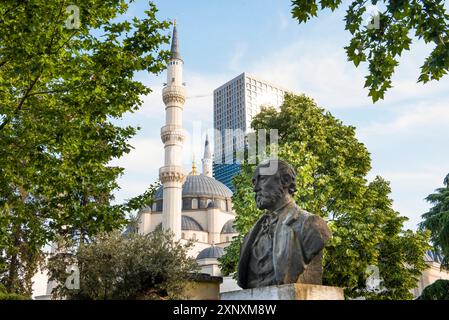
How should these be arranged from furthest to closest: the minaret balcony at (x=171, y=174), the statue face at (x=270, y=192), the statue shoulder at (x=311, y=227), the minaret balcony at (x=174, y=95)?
the minaret balcony at (x=171, y=174), the minaret balcony at (x=174, y=95), the statue face at (x=270, y=192), the statue shoulder at (x=311, y=227)

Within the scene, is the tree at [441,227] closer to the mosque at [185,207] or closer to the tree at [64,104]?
the tree at [64,104]

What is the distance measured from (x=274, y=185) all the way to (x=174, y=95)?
4633cm

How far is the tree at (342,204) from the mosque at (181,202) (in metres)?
23.2

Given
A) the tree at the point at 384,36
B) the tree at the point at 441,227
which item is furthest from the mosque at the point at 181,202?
the tree at the point at 384,36

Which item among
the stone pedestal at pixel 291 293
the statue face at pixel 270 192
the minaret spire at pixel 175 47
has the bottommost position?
the stone pedestal at pixel 291 293

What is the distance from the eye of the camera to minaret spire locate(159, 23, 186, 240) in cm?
5159

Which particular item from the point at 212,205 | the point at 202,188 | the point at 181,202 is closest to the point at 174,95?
the point at 181,202

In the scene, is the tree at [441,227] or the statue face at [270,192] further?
the tree at [441,227]

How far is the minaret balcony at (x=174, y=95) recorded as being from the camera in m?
52.0

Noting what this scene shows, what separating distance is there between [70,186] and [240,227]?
Result: 992 centimetres

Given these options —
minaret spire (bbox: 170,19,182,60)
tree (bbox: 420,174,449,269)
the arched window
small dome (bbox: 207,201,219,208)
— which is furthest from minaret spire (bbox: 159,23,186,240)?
tree (bbox: 420,174,449,269)

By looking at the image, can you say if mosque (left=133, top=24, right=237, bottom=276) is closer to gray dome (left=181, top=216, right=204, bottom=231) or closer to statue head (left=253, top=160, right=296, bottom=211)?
gray dome (left=181, top=216, right=204, bottom=231)

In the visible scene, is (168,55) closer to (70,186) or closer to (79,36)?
(79,36)

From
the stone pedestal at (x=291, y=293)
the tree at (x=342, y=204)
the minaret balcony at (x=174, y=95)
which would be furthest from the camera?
the minaret balcony at (x=174, y=95)
